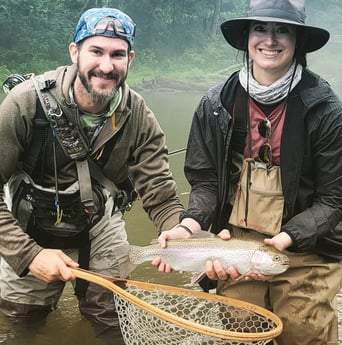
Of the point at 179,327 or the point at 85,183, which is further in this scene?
the point at 85,183

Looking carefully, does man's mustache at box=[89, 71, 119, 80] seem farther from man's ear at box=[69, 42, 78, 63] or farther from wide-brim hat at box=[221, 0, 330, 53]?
wide-brim hat at box=[221, 0, 330, 53]

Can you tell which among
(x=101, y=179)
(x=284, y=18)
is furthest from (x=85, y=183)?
(x=284, y=18)

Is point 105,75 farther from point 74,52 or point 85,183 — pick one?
point 85,183

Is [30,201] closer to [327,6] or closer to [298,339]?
[298,339]

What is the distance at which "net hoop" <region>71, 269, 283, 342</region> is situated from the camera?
2.82 m

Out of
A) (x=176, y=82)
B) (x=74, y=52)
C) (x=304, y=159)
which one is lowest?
(x=176, y=82)

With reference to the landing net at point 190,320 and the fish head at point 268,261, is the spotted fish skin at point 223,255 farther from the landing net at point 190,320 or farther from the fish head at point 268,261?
the landing net at point 190,320

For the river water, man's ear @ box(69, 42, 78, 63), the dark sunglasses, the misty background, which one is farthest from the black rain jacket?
the misty background

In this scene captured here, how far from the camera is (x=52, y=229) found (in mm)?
4191

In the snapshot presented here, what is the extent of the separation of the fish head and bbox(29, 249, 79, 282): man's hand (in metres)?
0.96

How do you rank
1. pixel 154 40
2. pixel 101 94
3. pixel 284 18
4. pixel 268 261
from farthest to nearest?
pixel 154 40, pixel 101 94, pixel 284 18, pixel 268 261

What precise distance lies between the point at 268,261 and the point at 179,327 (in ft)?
1.89

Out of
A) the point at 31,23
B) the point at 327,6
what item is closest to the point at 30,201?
the point at 31,23

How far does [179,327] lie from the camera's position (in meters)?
3.01
